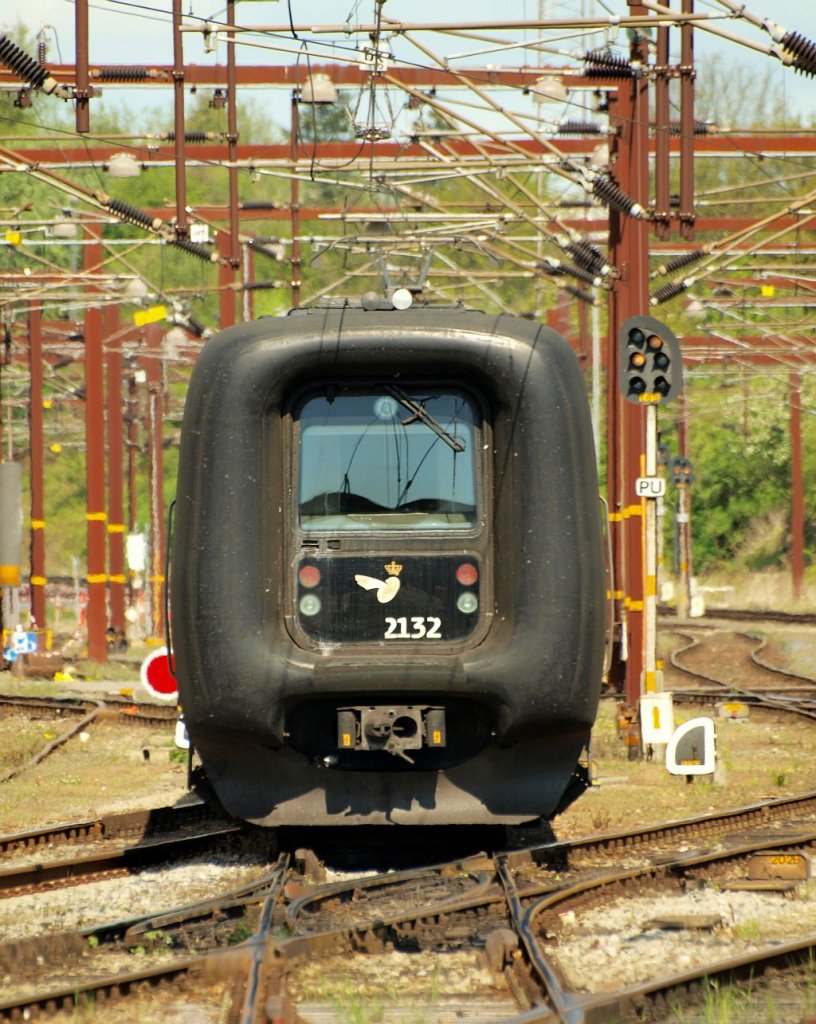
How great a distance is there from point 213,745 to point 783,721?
40.1 ft

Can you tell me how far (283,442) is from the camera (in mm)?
10180

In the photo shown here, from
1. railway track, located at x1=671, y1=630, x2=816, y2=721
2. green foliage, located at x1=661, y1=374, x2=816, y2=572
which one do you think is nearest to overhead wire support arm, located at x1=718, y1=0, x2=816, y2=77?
railway track, located at x1=671, y1=630, x2=816, y2=721

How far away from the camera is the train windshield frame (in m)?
10.2

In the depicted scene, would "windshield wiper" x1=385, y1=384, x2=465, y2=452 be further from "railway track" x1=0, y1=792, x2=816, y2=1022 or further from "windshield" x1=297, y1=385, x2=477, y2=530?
"railway track" x1=0, y1=792, x2=816, y2=1022

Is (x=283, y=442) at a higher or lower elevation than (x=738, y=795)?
higher

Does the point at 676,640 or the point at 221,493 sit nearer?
the point at 221,493

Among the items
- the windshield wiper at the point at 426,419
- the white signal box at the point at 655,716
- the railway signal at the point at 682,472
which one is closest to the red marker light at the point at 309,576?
the windshield wiper at the point at 426,419

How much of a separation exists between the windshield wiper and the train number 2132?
985 millimetres

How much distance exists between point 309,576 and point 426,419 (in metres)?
1.11

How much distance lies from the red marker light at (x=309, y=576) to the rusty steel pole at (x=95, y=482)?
2480 cm

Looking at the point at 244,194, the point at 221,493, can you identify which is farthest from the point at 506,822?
the point at 244,194

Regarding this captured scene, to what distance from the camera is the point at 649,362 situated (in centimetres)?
1525

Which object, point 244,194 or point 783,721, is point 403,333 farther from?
point 244,194

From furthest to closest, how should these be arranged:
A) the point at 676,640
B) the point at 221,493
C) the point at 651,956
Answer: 1. the point at 676,640
2. the point at 221,493
3. the point at 651,956
